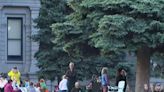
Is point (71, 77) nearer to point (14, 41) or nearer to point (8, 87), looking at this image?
point (8, 87)

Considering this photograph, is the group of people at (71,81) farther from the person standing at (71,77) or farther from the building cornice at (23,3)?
the building cornice at (23,3)

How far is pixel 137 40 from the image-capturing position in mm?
27234

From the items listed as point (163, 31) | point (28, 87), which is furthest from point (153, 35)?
point (28, 87)

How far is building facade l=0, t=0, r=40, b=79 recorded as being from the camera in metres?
47.7

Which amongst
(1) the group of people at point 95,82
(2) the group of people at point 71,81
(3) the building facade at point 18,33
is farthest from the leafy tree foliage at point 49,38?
(2) the group of people at point 71,81

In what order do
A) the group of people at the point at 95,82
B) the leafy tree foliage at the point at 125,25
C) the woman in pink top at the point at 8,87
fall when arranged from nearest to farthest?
the leafy tree foliage at the point at 125,25 < the group of people at the point at 95,82 < the woman in pink top at the point at 8,87

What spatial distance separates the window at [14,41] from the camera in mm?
48031

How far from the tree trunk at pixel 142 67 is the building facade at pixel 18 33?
18.6 meters

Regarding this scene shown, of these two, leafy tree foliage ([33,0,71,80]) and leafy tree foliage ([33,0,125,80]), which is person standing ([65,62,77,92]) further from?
leafy tree foliage ([33,0,71,80])

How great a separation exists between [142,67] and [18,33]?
65.8ft

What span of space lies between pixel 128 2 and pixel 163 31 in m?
1.73

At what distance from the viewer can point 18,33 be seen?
158ft

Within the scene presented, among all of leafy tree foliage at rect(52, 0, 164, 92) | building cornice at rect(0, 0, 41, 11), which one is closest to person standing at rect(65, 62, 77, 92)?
leafy tree foliage at rect(52, 0, 164, 92)

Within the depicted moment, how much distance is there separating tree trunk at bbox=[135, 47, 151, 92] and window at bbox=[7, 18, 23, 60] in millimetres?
19454
